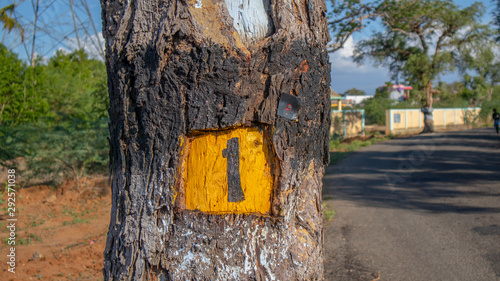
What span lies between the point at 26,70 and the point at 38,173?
4044mm

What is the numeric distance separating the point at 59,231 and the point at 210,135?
5.00 m

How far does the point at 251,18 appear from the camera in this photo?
1.67m

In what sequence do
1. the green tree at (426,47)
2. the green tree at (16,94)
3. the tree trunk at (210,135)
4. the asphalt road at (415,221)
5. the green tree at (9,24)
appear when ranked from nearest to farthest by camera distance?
the tree trunk at (210,135), the asphalt road at (415,221), the green tree at (9,24), the green tree at (16,94), the green tree at (426,47)

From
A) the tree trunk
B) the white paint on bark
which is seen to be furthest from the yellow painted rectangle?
the white paint on bark

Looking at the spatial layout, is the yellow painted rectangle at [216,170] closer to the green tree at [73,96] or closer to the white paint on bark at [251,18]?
the white paint on bark at [251,18]

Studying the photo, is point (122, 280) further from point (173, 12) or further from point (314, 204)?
point (173, 12)

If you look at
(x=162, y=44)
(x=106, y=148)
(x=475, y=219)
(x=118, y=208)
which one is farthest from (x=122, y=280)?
(x=106, y=148)

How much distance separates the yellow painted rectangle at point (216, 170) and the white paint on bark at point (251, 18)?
400 mm

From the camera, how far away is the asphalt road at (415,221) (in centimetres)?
398

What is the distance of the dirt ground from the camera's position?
4.02m

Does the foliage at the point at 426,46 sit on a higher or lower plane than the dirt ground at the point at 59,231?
higher

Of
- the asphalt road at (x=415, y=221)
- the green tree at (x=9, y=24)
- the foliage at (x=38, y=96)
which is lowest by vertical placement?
the asphalt road at (x=415, y=221)

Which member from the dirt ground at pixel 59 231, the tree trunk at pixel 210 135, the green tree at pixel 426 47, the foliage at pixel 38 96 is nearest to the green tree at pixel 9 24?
the foliage at pixel 38 96

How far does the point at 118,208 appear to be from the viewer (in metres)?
1.68
